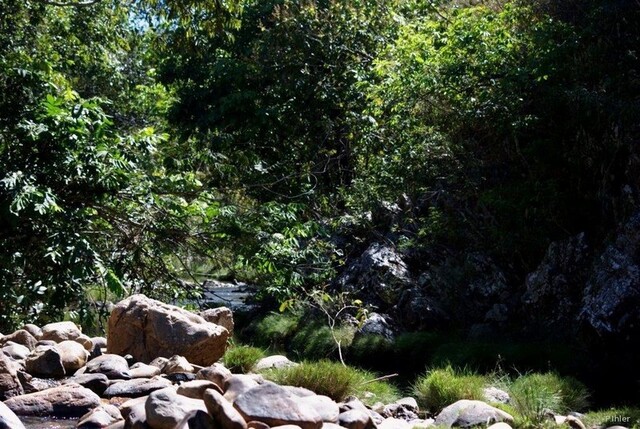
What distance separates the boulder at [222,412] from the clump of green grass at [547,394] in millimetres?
3111

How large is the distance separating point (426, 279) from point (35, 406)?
9178 millimetres

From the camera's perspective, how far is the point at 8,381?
7.45 metres

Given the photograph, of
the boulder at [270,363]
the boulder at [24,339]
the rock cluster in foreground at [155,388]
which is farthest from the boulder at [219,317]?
the boulder at [24,339]

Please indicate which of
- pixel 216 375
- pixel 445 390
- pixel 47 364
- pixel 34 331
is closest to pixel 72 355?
pixel 47 364

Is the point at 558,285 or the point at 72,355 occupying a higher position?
the point at 558,285

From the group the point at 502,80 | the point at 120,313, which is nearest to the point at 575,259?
the point at 502,80

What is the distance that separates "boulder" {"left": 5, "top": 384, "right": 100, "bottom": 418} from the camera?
23.3ft

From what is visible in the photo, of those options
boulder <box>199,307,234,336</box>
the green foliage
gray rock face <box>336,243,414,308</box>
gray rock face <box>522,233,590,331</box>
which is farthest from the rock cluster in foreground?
gray rock face <box>336,243,414,308</box>

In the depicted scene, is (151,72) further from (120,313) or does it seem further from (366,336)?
(120,313)

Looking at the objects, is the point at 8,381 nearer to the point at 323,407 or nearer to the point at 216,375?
the point at 216,375

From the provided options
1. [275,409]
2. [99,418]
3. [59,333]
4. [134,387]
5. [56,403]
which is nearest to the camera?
[275,409]

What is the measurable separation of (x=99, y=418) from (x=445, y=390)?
3.85 meters

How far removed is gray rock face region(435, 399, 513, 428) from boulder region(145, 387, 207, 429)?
2.50 metres

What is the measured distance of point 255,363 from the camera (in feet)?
35.6
